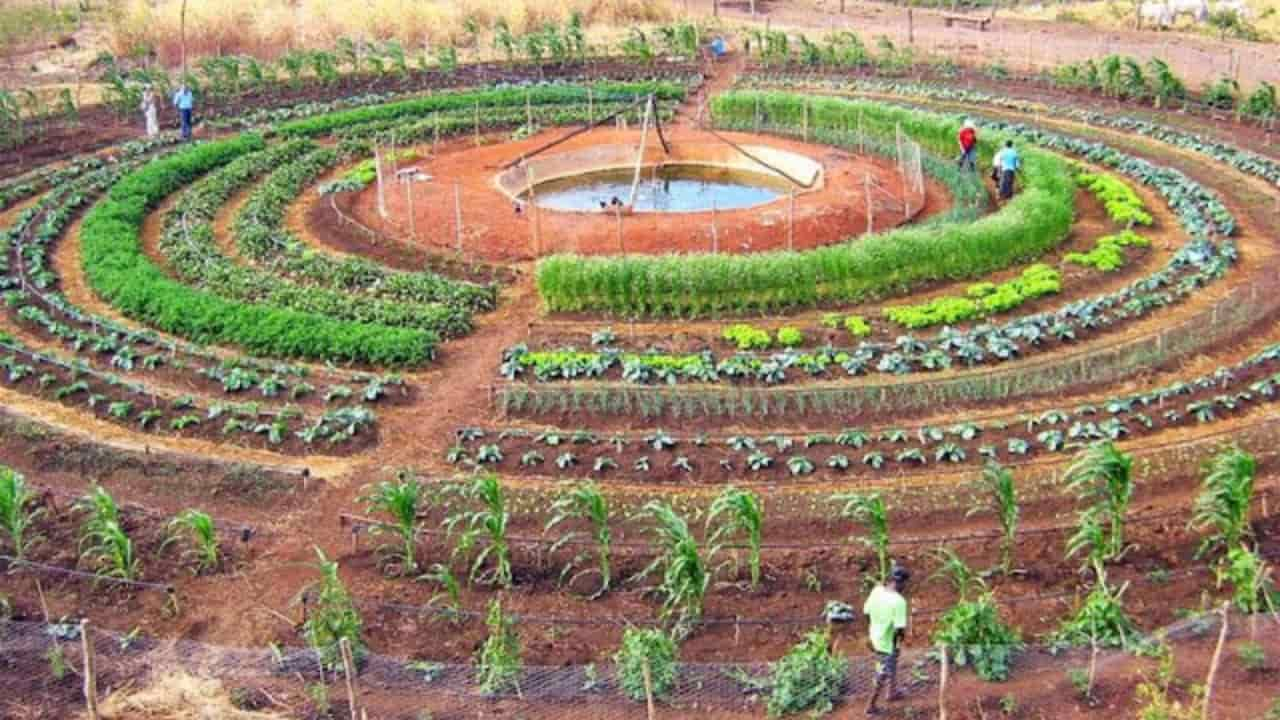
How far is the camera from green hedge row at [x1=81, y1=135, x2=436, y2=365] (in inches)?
874

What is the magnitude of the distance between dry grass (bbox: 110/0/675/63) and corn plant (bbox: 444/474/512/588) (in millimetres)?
32518

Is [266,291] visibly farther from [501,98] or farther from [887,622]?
[501,98]

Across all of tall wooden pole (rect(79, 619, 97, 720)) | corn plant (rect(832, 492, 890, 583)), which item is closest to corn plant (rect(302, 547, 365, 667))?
tall wooden pole (rect(79, 619, 97, 720))

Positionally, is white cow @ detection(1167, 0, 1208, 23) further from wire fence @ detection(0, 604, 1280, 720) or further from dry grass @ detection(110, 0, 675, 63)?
wire fence @ detection(0, 604, 1280, 720)

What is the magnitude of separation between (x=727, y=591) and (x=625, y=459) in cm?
340

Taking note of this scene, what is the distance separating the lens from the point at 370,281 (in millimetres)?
25469

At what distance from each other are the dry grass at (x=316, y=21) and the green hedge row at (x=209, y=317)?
752 inches

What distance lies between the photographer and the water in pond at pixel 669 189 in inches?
1256

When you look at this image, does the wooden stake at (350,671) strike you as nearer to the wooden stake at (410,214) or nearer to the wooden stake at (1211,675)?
the wooden stake at (1211,675)

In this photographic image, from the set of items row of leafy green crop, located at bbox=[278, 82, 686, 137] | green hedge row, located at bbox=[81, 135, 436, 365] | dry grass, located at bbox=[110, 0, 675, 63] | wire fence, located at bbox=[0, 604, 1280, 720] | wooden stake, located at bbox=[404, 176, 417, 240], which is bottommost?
wire fence, located at bbox=[0, 604, 1280, 720]

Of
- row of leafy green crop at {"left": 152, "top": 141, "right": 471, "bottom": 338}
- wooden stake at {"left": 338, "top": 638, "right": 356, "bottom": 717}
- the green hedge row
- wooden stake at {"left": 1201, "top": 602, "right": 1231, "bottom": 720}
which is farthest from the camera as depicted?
row of leafy green crop at {"left": 152, "top": 141, "right": 471, "bottom": 338}

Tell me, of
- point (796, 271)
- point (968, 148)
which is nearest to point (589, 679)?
point (796, 271)

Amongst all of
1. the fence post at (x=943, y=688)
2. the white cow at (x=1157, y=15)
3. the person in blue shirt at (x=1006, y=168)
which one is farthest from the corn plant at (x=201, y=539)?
the white cow at (x=1157, y=15)

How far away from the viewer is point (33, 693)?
1427cm
